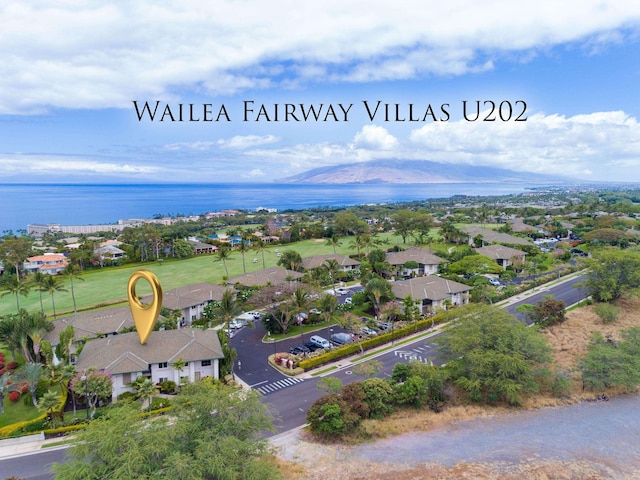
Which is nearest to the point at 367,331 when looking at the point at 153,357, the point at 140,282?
the point at 153,357

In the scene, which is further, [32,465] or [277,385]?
[277,385]

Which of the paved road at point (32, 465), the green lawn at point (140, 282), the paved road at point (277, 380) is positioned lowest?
the paved road at point (277, 380)

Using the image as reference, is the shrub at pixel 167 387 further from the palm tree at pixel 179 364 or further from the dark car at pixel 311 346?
the dark car at pixel 311 346

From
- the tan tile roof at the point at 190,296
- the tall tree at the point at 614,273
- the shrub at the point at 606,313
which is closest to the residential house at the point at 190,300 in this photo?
the tan tile roof at the point at 190,296

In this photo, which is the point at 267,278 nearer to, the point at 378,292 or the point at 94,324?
the point at 378,292

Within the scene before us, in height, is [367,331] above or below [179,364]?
below

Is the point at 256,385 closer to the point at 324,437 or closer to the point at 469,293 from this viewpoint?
the point at 324,437

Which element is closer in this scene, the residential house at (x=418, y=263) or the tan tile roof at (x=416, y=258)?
the residential house at (x=418, y=263)

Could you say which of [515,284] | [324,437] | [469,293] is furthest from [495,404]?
[515,284]
